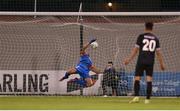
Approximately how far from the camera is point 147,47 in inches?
582

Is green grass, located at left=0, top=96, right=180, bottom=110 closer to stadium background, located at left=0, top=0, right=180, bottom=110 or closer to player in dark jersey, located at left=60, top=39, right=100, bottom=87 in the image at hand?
player in dark jersey, located at left=60, top=39, right=100, bottom=87

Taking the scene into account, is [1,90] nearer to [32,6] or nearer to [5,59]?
[5,59]

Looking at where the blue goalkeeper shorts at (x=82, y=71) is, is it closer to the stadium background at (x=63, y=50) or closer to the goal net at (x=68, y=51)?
the goal net at (x=68, y=51)

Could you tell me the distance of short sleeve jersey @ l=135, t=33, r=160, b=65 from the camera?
14.7 m

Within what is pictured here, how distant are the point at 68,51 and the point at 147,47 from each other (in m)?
8.13

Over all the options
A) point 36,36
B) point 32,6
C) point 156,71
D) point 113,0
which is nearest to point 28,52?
point 36,36

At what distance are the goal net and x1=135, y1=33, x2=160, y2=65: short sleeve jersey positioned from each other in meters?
6.28

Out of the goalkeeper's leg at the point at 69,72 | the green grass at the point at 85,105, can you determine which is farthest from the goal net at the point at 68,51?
the green grass at the point at 85,105

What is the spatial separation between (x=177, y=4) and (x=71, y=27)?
10.9m

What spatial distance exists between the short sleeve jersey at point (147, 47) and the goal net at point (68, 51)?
6.28 meters

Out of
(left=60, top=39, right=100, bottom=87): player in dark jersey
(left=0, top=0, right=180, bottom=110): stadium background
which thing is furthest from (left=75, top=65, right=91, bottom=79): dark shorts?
(left=0, top=0, right=180, bottom=110): stadium background

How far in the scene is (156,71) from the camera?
71.8 feet

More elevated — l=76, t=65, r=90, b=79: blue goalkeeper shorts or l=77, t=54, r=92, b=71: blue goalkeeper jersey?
l=77, t=54, r=92, b=71: blue goalkeeper jersey

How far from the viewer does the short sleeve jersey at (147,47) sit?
1472cm
